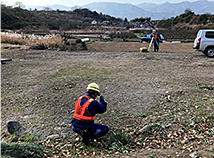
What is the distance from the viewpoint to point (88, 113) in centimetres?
425

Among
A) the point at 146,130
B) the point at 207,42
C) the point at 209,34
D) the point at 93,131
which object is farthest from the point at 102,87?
the point at 209,34

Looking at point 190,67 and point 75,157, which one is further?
point 190,67

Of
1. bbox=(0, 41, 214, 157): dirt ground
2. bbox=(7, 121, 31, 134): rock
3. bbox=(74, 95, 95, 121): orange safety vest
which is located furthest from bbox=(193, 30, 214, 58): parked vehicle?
bbox=(7, 121, 31, 134): rock

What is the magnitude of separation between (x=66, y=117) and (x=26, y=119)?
111cm

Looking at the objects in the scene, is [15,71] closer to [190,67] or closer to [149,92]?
[149,92]

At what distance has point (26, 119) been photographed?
5.77m

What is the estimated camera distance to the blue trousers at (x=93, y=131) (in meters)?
4.43

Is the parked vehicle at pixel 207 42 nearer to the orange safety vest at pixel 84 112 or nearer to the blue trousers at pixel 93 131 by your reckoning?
the blue trousers at pixel 93 131

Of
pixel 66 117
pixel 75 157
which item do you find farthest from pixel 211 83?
pixel 75 157

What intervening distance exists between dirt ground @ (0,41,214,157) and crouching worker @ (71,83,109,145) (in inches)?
30.2

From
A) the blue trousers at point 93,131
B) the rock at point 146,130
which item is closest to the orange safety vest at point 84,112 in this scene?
the blue trousers at point 93,131

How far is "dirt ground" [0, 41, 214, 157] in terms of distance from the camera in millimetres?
5598

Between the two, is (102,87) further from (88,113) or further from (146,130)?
(88,113)

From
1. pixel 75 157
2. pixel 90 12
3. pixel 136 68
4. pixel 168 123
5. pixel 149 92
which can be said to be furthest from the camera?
pixel 90 12
